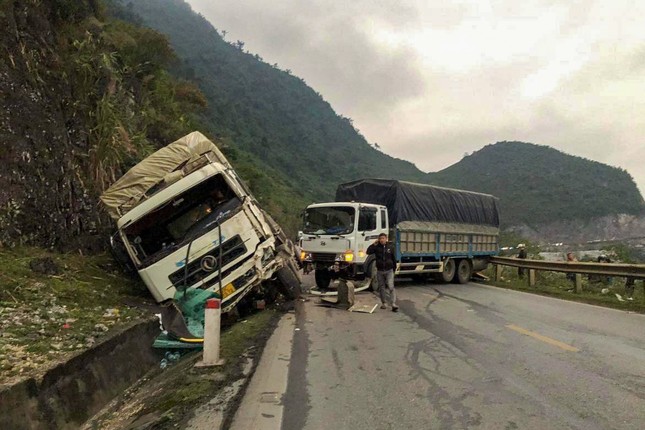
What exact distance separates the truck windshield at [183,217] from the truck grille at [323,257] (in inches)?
152

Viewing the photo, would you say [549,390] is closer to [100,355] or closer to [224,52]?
[100,355]

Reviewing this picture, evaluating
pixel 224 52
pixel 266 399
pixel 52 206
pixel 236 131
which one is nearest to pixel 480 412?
pixel 266 399

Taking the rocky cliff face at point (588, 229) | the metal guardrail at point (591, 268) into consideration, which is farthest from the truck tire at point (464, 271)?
the rocky cliff face at point (588, 229)

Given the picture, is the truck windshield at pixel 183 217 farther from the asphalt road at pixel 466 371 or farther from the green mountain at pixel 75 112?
the asphalt road at pixel 466 371

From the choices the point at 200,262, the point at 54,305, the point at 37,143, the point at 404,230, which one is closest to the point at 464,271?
the point at 404,230

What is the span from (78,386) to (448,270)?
13.7 metres

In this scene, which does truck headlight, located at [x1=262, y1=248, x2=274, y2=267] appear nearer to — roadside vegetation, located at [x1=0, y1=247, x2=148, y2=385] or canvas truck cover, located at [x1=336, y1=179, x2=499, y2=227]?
roadside vegetation, located at [x1=0, y1=247, x2=148, y2=385]

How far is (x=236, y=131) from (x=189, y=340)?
76.5 metres

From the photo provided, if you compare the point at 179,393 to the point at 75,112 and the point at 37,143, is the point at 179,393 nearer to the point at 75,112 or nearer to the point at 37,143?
the point at 37,143

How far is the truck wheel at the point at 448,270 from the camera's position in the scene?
16.3 meters

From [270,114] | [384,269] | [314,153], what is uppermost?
[270,114]

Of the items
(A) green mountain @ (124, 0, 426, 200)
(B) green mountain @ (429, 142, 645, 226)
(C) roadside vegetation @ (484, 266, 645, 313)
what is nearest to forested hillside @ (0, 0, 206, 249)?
(C) roadside vegetation @ (484, 266, 645, 313)

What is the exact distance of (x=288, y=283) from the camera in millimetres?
10305

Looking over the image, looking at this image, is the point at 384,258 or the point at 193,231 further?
the point at 384,258
